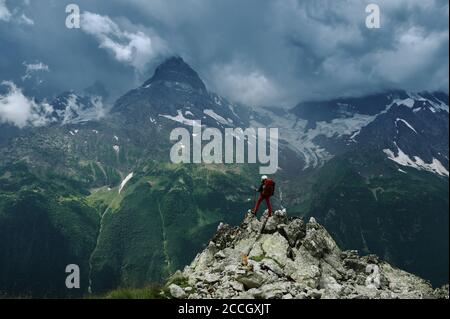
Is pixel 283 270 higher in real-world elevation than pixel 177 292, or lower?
higher

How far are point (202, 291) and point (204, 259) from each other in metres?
13.8

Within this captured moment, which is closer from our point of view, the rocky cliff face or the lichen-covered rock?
the lichen-covered rock

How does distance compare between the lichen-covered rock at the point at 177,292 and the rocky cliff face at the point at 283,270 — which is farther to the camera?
the rocky cliff face at the point at 283,270

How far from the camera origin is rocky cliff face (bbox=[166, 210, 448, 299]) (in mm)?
29344

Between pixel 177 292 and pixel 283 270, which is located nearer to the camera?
pixel 177 292

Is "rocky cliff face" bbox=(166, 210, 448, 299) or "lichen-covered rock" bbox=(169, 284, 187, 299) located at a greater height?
"rocky cliff face" bbox=(166, 210, 448, 299)

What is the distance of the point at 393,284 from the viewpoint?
123ft

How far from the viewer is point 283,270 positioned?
34062 millimetres

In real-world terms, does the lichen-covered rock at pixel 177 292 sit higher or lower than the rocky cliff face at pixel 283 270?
lower

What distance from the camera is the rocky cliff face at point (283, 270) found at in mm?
29344
